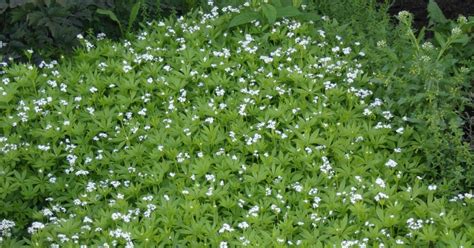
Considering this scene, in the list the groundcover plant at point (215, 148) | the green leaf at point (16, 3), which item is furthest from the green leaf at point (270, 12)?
the green leaf at point (16, 3)

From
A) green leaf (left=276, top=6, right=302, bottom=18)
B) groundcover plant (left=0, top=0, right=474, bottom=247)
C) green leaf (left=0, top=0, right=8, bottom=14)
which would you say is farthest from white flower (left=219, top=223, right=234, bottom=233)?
green leaf (left=0, top=0, right=8, bottom=14)

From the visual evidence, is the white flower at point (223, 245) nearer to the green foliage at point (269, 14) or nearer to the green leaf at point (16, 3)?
the green foliage at point (269, 14)

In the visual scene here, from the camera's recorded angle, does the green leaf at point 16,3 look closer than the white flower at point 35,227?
No

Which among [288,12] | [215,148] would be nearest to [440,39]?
[288,12]

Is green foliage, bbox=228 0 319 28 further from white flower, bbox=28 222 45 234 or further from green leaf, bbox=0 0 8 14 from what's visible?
white flower, bbox=28 222 45 234

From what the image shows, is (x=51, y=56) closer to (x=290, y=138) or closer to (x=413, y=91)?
(x=290, y=138)

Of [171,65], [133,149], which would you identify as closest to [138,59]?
[171,65]
